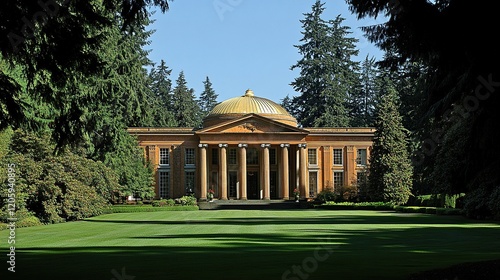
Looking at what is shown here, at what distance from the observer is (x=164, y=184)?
73.6 meters

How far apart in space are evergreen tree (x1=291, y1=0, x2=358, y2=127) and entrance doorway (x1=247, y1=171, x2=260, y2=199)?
44.2 feet

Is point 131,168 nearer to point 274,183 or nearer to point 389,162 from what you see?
point 274,183

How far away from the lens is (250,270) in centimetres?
1348

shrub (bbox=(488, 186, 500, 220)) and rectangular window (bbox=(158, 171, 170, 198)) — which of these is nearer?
shrub (bbox=(488, 186, 500, 220))

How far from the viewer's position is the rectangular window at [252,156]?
75250 mm

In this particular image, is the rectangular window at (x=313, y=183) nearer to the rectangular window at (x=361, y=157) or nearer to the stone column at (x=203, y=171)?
the rectangular window at (x=361, y=157)

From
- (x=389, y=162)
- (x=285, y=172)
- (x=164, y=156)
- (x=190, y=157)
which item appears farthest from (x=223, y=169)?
(x=389, y=162)

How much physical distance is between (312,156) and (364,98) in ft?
89.1

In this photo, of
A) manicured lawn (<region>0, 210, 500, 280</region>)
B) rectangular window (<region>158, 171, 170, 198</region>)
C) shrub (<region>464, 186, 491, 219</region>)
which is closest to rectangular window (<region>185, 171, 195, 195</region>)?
rectangular window (<region>158, 171, 170, 198</region>)

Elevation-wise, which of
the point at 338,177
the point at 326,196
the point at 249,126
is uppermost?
the point at 249,126

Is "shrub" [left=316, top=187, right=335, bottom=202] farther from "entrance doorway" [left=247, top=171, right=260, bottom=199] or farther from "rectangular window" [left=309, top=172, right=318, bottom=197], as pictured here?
"entrance doorway" [left=247, top=171, right=260, bottom=199]

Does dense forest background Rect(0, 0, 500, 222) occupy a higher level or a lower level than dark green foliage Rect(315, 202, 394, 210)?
higher

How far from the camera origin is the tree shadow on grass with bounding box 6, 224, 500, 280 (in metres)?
13.1

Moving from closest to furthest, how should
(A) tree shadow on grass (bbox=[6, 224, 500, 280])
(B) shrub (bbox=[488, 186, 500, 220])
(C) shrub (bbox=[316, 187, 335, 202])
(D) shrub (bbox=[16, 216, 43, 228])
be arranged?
1. (A) tree shadow on grass (bbox=[6, 224, 500, 280])
2. (B) shrub (bbox=[488, 186, 500, 220])
3. (D) shrub (bbox=[16, 216, 43, 228])
4. (C) shrub (bbox=[316, 187, 335, 202])
